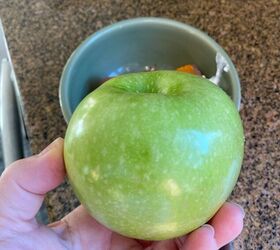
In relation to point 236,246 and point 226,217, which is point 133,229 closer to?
point 226,217

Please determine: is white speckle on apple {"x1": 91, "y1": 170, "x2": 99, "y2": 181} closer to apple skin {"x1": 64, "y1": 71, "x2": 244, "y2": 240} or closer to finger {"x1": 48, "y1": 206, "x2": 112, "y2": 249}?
apple skin {"x1": 64, "y1": 71, "x2": 244, "y2": 240}

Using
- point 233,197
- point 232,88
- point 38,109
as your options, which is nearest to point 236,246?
point 233,197

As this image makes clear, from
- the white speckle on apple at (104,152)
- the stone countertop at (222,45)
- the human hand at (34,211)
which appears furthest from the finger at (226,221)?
the white speckle on apple at (104,152)

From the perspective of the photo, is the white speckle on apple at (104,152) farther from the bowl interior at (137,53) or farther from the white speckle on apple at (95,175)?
the bowl interior at (137,53)

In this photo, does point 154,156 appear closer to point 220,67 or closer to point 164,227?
point 164,227

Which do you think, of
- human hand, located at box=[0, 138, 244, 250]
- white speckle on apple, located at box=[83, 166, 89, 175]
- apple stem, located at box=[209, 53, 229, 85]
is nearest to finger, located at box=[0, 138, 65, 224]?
human hand, located at box=[0, 138, 244, 250]

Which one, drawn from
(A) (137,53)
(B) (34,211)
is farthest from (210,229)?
(A) (137,53)
